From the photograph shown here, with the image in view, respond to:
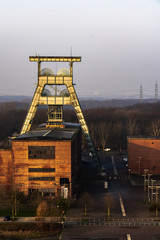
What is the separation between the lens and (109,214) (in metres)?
36.9

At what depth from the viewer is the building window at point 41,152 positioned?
43.4 meters

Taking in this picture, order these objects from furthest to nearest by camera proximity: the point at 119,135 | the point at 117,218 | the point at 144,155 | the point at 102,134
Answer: the point at 119,135, the point at 102,134, the point at 144,155, the point at 117,218

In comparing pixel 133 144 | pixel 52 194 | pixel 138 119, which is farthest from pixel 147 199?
pixel 138 119

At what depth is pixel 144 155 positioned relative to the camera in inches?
2211

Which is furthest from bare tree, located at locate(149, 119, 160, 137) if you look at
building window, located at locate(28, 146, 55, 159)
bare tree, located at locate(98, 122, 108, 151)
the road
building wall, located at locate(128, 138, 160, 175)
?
building window, located at locate(28, 146, 55, 159)

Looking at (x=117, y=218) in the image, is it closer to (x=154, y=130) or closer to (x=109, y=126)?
(x=154, y=130)

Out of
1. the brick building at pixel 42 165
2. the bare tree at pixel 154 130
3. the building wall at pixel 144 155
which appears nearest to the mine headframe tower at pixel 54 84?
the building wall at pixel 144 155

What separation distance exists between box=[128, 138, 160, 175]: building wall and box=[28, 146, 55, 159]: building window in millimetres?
17057

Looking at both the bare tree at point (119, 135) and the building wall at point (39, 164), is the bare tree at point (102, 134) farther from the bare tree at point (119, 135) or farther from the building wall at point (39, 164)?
the building wall at point (39, 164)

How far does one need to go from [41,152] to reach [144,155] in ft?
61.8

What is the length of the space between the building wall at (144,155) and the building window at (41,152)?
672 inches

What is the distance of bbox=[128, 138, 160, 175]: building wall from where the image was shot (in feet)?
183

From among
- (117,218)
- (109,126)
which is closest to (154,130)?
(109,126)

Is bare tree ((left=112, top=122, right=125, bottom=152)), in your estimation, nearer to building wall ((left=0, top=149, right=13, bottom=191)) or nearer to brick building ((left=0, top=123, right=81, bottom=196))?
brick building ((left=0, top=123, right=81, bottom=196))
